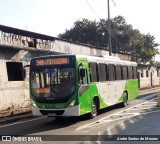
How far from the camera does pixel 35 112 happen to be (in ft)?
46.3

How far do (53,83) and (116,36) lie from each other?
60.3 meters

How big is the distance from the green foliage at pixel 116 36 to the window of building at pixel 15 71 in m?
45.2

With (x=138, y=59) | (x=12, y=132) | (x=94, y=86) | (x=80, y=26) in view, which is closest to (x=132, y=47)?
(x=138, y=59)

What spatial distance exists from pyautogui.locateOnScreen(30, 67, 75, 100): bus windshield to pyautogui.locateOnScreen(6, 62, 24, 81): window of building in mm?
6746

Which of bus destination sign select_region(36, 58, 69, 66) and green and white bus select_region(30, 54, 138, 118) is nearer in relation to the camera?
green and white bus select_region(30, 54, 138, 118)

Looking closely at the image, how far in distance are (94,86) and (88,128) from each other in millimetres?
3603

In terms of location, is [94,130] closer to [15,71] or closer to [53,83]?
[53,83]

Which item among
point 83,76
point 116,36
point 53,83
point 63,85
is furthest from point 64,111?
point 116,36

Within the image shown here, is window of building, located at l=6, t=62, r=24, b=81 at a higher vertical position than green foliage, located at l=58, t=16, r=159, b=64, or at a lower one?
lower

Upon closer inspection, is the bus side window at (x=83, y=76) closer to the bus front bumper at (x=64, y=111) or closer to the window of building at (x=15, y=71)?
the bus front bumper at (x=64, y=111)

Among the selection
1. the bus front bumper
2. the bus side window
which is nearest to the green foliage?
the bus side window

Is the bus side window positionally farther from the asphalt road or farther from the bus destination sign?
the asphalt road

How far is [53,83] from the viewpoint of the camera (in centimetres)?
1390

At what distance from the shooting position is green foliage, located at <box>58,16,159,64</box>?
67800 mm
